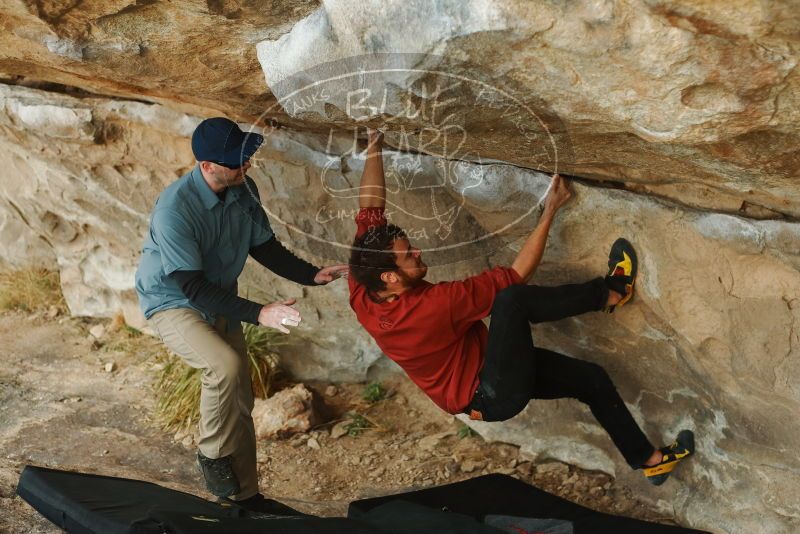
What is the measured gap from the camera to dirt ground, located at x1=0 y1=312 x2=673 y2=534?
14.0ft

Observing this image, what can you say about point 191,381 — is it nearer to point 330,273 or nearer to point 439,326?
point 330,273

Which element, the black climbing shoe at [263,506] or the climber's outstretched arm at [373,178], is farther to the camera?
the black climbing shoe at [263,506]

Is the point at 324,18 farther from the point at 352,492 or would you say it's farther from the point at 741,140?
the point at 352,492

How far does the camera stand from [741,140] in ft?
7.81

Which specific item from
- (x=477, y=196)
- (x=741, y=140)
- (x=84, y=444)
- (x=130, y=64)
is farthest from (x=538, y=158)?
(x=84, y=444)

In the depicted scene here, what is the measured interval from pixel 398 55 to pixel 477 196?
1.35 meters

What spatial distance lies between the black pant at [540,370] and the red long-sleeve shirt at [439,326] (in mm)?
60

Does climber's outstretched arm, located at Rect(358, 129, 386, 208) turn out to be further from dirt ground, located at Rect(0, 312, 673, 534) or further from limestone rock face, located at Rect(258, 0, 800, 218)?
dirt ground, located at Rect(0, 312, 673, 534)

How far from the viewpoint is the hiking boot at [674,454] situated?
146 inches

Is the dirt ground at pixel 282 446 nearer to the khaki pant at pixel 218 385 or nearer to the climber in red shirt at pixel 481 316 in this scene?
the khaki pant at pixel 218 385

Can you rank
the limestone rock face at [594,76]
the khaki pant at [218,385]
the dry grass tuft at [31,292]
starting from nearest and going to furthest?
the limestone rock face at [594,76] < the khaki pant at [218,385] < the dry grass tuft at [31,292]

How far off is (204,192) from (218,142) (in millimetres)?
245

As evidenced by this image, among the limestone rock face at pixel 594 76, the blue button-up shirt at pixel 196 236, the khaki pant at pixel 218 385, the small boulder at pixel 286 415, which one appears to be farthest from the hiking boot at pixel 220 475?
the limestone rock face at pixel 594 76

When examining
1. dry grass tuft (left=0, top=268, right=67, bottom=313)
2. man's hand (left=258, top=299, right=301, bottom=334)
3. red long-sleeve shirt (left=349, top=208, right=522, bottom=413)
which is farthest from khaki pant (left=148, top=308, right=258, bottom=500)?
dry grass tuft (left=0, top=268, right=67, bottom=313)
